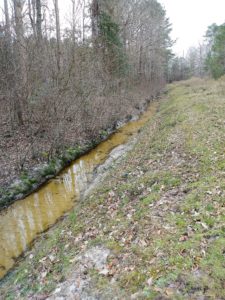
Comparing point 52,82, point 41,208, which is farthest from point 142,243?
point 52,82

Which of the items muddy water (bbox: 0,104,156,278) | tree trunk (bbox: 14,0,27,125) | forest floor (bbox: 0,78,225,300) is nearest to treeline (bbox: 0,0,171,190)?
tree trunk (bbox: 14,0,27,125)

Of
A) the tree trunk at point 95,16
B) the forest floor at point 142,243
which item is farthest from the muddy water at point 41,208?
the tree trunk at point 95,16

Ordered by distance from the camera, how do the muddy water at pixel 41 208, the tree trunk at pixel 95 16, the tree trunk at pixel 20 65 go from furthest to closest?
the tree trunk at pixel 95 16 → the tree trunk at pixel 20 65 → the muddy water at pixel 41 208

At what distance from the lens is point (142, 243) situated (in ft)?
15.5

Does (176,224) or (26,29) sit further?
(26,29)

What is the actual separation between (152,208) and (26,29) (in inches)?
408

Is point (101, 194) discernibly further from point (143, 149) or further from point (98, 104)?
point (98, 104)

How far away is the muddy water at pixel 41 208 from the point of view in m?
6.60

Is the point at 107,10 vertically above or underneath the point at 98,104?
above

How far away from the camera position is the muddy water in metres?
6.60

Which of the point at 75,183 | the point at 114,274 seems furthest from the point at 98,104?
the point at 114,274

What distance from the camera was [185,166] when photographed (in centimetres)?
768

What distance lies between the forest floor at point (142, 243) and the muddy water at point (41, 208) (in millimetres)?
500

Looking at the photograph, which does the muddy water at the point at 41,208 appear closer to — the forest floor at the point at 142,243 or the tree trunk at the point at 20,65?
the forest floor at the point at 142,243
